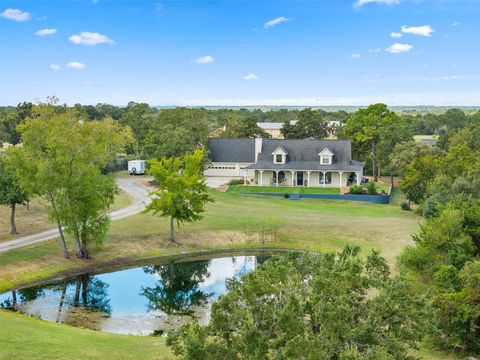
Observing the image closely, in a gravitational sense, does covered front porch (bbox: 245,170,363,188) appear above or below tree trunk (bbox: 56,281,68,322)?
above

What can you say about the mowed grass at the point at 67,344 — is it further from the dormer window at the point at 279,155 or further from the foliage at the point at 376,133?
the foliage at the point at 376,133

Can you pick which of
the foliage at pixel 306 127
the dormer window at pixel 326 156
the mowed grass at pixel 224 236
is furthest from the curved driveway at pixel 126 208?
the foliage at pixel 306 127

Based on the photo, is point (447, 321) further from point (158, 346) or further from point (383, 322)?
point (158, 346)

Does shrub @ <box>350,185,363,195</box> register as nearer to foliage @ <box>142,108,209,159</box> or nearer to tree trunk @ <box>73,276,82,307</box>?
foliage @ <box>142,108,209,159</box>

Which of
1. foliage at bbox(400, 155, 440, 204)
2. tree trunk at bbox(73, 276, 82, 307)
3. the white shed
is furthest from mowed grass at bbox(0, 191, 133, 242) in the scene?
foliage at bbox(400, 155, 440, 204)

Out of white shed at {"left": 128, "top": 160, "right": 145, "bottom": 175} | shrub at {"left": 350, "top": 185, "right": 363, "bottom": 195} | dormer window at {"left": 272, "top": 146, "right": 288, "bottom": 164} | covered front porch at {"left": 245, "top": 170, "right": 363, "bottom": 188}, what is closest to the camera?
shrub at {"left": 350, "top": 185, "right": 363, "bottom": 195}

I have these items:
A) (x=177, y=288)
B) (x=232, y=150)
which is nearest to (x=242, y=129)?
(x=232, y=150)

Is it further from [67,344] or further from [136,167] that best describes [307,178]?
[67,344]
